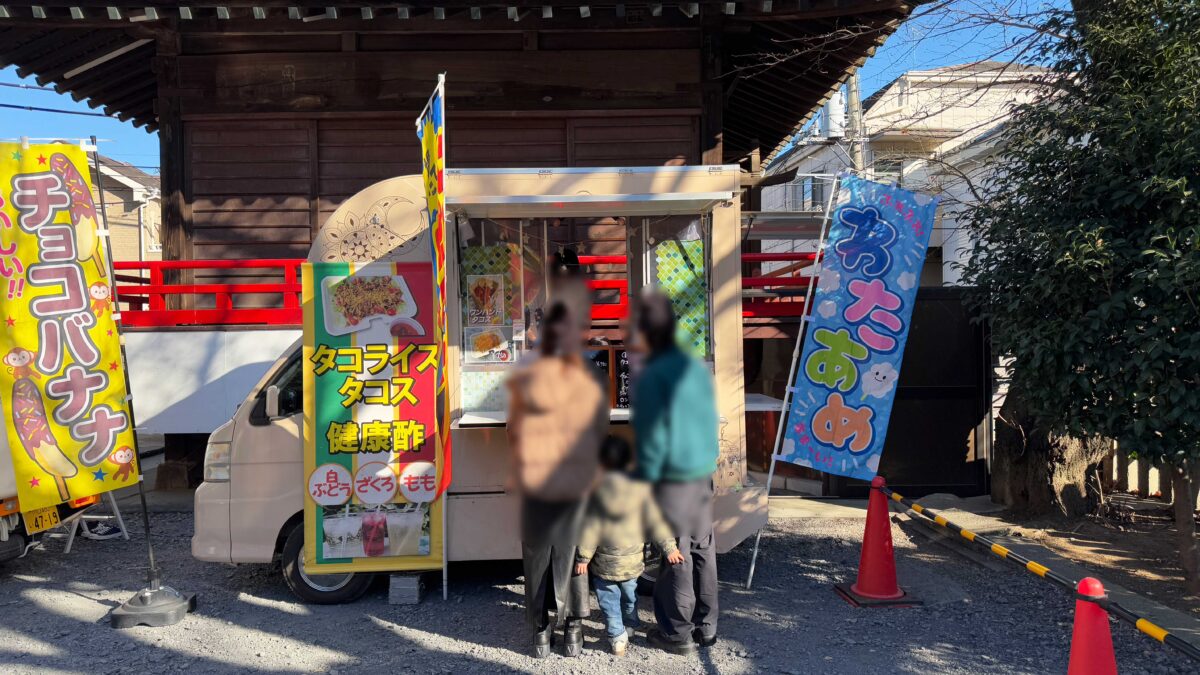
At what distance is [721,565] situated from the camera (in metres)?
6.91

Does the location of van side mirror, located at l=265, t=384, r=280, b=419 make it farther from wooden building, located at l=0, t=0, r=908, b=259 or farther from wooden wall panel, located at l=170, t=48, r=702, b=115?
wooden wall panel, located at l=170, t=48, r=702, b=115

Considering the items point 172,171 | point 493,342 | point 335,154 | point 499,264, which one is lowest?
point 493,342

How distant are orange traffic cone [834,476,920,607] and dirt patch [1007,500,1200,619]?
1866 mm

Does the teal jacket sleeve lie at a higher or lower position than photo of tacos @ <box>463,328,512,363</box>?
lower

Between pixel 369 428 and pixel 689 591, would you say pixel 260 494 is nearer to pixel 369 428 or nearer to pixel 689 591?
pixel 369 428

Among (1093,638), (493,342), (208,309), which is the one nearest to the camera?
(493,342)

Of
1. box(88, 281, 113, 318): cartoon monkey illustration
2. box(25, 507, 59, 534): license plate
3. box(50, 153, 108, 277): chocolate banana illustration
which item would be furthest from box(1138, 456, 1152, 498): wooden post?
box(25, 507, 59, 534): license plate

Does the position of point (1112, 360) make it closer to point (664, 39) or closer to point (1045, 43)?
point (1045, 43)

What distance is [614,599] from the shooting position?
485 centimetres

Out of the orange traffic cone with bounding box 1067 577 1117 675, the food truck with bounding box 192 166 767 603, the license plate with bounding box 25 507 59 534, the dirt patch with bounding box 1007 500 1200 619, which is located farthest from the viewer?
the license plate with bounding box 25 507 59 534

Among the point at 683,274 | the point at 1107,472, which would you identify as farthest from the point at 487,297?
the point at 1107,472

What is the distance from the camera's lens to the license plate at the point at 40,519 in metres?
6.35

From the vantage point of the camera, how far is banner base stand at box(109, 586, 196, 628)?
5.49 metres

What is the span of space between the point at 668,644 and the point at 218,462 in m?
3.42
